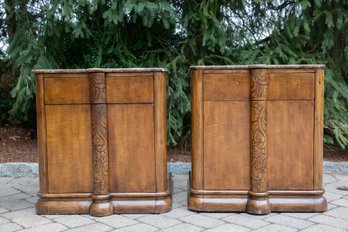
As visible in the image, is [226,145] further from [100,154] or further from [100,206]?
[100,206]

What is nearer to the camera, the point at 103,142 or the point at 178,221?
the point at 178,221

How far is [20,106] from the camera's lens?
5.36 m

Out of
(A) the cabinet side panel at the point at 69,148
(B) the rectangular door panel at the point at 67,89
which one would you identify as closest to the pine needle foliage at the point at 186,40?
(B) the rectangular door panel at the point at 67,89

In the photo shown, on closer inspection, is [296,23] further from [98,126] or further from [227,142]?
[98,126]

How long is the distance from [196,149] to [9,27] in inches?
180

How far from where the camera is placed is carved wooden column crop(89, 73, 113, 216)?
298 cm

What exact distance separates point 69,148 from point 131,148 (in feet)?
1.61

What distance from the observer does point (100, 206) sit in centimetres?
301

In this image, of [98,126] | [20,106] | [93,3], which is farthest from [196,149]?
[20,106]

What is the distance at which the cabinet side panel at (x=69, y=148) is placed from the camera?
9.96ft

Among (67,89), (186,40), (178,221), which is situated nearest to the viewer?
(178,221)

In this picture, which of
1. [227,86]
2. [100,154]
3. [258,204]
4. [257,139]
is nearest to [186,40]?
[227,86]

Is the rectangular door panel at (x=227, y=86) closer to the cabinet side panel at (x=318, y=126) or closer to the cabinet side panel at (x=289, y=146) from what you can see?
the cabinet side panel at (x=289, y=146)

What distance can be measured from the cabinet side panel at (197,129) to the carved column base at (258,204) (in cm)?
40
